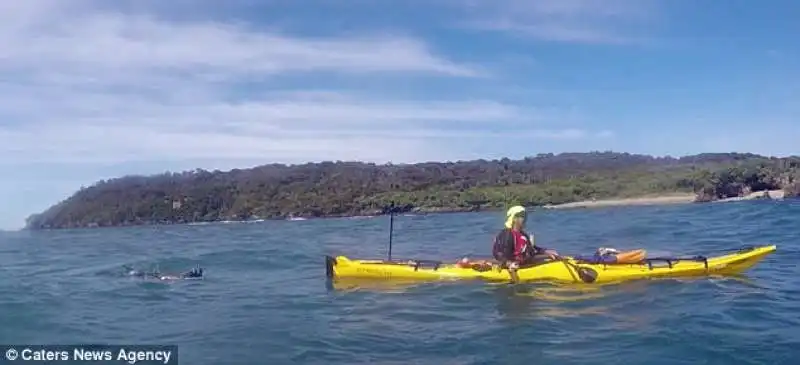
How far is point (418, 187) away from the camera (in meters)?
134

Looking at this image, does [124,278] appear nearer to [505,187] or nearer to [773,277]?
[773,277]

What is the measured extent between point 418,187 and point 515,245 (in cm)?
11649

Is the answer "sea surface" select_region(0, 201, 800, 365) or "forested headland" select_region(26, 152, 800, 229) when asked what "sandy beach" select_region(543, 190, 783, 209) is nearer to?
"forested headland" select_region(26, 152, 800, 229)

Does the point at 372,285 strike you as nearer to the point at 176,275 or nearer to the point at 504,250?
the point at 504,250

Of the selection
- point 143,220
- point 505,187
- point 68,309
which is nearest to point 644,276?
point 68,309

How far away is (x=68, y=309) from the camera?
16.9 metres

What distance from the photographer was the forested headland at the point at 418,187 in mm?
96875

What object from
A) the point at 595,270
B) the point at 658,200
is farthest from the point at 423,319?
the point at 658,200

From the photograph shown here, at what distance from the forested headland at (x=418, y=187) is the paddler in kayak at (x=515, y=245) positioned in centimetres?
7442

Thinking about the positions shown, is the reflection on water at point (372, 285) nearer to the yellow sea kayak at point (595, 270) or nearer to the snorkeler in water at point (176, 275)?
the yellow sea kayak at point (595, 270)

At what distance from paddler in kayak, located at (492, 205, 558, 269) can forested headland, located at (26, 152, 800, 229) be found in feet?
244

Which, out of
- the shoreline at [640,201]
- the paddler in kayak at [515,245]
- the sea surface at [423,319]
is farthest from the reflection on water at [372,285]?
the shoreline at [640,201]

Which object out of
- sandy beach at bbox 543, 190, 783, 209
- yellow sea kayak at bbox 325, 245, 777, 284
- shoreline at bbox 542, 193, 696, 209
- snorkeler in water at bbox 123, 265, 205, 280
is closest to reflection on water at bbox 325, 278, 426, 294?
yellow sea kayak at bbox 325, 245, 777, 284

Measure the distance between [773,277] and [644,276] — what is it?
10.2 feet
